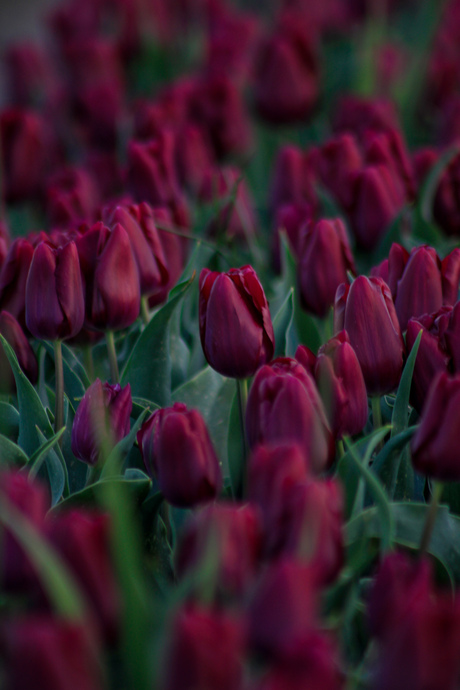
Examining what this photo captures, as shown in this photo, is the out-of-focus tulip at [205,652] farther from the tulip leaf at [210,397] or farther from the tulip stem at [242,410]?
the tulip leaf at [210,397]

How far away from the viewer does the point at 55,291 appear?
71cm

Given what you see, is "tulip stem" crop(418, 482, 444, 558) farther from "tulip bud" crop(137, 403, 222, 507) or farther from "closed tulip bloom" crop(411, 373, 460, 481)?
"tulip bud" crop(137, 403, 222, 507)

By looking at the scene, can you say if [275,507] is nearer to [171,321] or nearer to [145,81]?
[171,321]

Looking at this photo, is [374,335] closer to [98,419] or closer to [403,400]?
[403,400]

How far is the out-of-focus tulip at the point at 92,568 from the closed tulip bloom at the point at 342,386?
0.72 ft

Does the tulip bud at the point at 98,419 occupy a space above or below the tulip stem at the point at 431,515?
above

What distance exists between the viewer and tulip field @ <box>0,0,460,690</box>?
1.25 ft

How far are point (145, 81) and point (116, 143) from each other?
1.70 ft

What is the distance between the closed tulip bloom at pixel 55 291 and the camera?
2.34ft

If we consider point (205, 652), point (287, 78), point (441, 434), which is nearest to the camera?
point (205, 652)

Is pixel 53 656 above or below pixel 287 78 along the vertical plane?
above

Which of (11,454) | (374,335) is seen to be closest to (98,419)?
(11,454)

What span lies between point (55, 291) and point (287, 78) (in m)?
1.01

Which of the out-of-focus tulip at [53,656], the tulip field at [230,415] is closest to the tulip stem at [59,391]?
the tulip field at [230,415]
